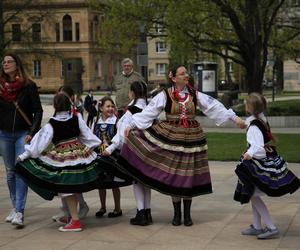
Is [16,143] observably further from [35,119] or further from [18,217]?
[18,217]

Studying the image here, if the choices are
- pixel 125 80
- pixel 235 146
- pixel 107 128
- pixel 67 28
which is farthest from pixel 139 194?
pixel 67 28

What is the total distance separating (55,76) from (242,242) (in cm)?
8319

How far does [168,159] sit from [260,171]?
125cm

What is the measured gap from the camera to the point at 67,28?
90.1m

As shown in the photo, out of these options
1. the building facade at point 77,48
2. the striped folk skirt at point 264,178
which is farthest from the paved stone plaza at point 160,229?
the building facade at point 77,48

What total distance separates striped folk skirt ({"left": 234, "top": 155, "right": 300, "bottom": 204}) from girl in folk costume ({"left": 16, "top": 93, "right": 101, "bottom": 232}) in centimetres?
184

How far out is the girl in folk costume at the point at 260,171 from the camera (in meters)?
7.32

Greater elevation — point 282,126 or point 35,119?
point 35,119

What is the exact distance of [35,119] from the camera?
8500 millimetres

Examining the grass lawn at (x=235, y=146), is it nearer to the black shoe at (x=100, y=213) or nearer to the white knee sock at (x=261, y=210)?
the black shoe at (x=100, y=213)

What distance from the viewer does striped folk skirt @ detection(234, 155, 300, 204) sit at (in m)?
7.30

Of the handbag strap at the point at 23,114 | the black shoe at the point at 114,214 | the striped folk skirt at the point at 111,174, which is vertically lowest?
the black shoe at the point at 114,214

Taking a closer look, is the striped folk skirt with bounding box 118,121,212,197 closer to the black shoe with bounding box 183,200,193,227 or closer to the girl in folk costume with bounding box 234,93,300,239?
the black shoe with bounding box 183,200,193,227

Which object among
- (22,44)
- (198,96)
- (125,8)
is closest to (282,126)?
(125,8)
